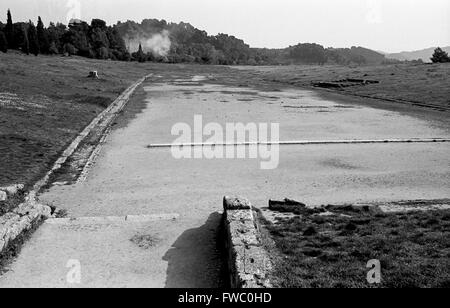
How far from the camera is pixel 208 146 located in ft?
55.4

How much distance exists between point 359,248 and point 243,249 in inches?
82.8

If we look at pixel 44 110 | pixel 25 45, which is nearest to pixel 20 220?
pixel 44 110

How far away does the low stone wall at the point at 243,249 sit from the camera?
5.84m

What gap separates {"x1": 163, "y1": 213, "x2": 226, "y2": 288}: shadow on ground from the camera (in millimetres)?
6715

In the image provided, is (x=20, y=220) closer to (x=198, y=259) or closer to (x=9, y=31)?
(x=198, y=259)

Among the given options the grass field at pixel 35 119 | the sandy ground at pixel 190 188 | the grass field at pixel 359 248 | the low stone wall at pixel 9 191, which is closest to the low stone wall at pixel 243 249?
the grass field at pixel 359 248

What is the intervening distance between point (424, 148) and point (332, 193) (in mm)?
7218

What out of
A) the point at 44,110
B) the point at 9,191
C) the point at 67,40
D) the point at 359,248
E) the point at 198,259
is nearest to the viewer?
the point at 359,248

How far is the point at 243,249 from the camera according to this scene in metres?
6.64

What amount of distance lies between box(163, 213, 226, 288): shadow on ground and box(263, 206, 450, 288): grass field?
102 centimetres

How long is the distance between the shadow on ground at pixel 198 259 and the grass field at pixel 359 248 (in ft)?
3.34

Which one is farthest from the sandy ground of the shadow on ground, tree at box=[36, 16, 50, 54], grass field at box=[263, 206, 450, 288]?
tree at box=[36, 16, 50, 54]

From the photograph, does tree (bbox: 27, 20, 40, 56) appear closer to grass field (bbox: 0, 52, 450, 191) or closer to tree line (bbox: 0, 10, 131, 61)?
tree line (bbox: 0, 10, 131, 61)

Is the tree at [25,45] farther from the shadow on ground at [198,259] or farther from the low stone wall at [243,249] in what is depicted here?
the low stone wall at [243,249]
